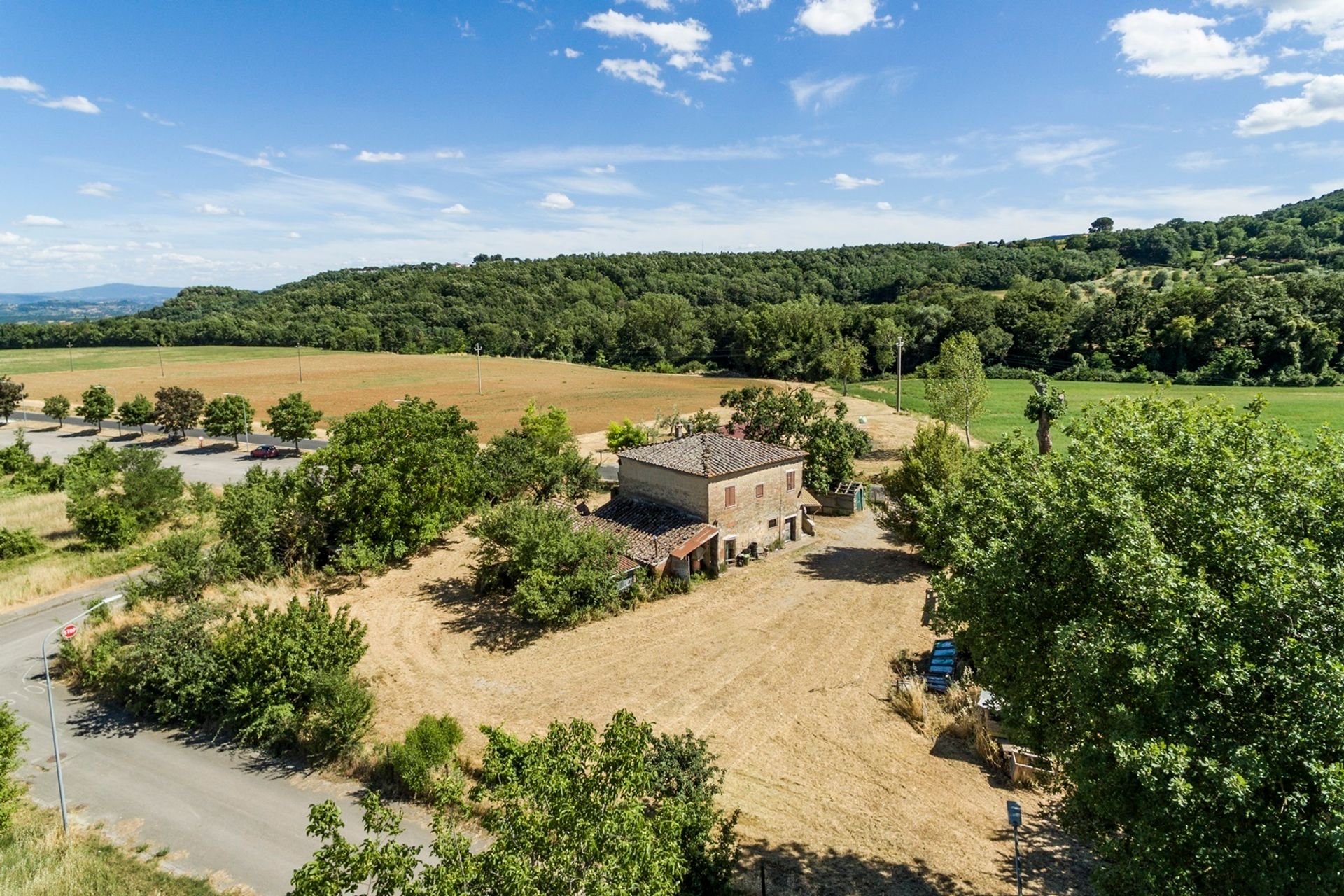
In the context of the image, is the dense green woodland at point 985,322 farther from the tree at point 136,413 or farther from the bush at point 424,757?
the bush at point 424,757

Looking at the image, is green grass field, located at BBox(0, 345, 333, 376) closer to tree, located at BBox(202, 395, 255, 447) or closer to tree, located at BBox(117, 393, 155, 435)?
tree, located at BBox(117, 393, 155, 435)

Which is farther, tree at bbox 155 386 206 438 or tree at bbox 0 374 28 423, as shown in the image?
tree at bbox 0 374 28 423

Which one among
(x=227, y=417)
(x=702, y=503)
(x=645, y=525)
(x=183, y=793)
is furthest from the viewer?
(x=227, y=417)

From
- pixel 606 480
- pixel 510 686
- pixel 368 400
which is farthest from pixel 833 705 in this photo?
pixel 368 400

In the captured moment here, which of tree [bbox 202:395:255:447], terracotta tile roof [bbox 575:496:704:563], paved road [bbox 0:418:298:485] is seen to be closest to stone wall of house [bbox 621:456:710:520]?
terracotta tile roof [bbox 575:496:704:563]

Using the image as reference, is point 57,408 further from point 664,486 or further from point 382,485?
point 664,486

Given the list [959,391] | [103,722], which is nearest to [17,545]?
[103,722]
